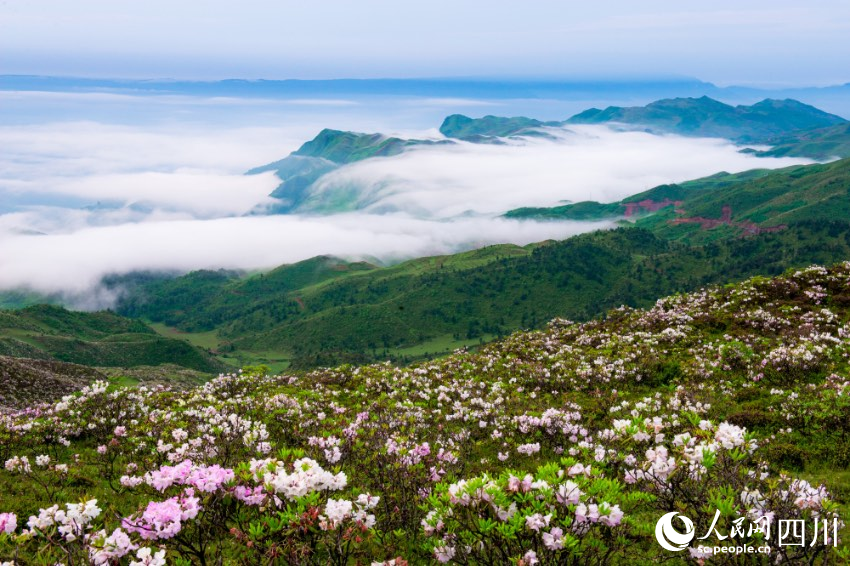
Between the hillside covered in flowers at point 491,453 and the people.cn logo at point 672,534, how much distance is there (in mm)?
264

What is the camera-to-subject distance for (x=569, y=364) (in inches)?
1098

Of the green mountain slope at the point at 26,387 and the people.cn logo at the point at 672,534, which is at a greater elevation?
the people.cn logo at the point at 672,534

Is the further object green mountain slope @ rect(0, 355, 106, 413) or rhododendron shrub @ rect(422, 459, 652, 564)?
green mountain slope @ rect(0, 355, 106, 413)

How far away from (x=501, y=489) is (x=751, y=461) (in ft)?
35.1

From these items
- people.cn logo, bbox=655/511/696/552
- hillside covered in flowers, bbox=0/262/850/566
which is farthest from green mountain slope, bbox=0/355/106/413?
people.cn logo, bbox=655/511/696/552

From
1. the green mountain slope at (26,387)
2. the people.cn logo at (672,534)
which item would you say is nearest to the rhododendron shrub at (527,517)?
the people.cn logo at (672,534)

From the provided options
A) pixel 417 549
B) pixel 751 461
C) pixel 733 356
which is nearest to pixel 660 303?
pixel 733 356

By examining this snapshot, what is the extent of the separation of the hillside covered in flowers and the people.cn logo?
10.4 inches

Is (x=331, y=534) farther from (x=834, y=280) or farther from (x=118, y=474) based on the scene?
(x=834, y=280)

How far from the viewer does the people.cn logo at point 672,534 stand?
23.0ft

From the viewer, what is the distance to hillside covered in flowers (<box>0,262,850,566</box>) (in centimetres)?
648

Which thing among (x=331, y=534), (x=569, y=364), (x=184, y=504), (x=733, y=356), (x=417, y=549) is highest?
(x=184, y=504)

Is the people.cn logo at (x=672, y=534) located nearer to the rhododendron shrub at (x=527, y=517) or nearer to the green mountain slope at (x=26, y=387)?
the rhododendron shrub at (x=527, y=517)

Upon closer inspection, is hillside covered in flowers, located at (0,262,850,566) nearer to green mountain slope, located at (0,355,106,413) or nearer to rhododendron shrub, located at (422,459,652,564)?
rhododendron shrub, located at (422,459,652,564)
